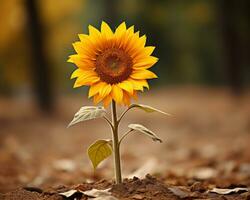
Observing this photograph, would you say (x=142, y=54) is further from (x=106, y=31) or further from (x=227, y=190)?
(x=227, y=190)

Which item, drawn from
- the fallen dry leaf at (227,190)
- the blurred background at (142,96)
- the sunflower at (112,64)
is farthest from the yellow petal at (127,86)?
the blurred background at (142,96)

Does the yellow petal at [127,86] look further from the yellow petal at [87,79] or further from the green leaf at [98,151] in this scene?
the green leaf at [98,151]

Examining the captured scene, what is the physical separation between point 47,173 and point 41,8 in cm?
872

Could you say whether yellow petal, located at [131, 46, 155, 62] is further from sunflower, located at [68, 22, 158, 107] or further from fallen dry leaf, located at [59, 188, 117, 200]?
fallen dry leaf, located at [59, 188, 117, 200]

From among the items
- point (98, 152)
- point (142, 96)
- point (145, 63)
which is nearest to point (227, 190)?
point (98, 152)

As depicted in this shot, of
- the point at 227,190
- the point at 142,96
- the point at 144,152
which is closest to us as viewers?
the point at 227,190

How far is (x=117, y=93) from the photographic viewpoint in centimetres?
332

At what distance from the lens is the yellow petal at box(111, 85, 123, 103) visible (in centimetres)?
330

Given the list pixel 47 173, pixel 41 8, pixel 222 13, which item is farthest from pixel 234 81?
pixel 47 173

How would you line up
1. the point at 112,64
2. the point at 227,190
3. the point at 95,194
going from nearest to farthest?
1. the point at 95,194
2. the point at 112,64
3. the point at 227,190

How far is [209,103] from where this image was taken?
596 inches

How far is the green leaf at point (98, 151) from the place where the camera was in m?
3.50

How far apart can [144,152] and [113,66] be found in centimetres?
534

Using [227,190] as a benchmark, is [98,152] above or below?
above
